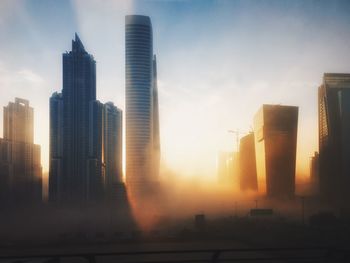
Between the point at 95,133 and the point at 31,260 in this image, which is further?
the point at 95,133

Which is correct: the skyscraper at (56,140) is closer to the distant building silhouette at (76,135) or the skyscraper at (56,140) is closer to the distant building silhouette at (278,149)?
the distant building silhouette at (76,135)

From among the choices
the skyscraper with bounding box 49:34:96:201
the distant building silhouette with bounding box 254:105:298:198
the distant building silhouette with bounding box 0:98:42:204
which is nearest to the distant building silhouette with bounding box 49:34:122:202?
the skyscraper with bounding box 49:34:96:201

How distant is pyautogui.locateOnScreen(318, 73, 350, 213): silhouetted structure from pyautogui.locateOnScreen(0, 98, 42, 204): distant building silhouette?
428 feet

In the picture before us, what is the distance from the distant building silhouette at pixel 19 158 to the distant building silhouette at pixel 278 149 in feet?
330

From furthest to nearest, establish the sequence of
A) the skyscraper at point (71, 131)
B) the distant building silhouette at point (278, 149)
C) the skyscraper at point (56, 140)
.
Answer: the skyscraper at point (56, 140) → the skyscraper at point (71, 131) → the distant building silhouette at point (278, 149)

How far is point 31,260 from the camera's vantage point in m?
9.56

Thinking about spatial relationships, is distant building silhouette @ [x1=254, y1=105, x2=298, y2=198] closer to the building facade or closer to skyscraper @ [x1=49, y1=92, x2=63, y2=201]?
the building facade

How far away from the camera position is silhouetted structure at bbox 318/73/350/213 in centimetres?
17000

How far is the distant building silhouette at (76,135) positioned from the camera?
540ft

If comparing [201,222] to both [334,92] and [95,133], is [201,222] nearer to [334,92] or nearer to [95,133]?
[95,133]

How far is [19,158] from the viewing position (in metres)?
168

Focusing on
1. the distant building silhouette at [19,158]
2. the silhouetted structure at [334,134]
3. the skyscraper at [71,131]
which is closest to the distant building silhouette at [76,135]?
the skyscraper at [71,131]

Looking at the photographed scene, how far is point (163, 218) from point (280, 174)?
5976cm

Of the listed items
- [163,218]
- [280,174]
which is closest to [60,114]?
[163,218]
